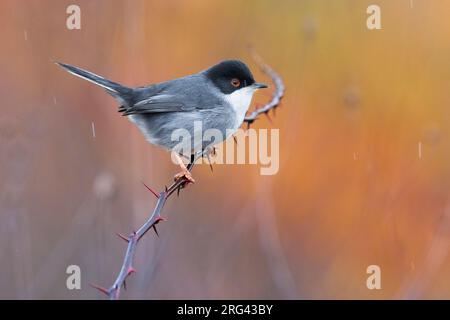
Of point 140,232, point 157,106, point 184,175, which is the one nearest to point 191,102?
point 157,106

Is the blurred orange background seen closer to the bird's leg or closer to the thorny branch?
the bird's leg

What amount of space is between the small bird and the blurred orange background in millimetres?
444

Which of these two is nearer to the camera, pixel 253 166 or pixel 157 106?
pixel 157 106

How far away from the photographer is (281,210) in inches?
248

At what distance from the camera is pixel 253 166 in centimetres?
598

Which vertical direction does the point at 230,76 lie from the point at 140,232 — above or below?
above

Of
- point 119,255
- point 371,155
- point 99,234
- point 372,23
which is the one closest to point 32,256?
point 119,255

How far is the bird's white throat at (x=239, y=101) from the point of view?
4719 mm

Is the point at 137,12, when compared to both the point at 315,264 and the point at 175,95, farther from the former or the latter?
the point at 315,264

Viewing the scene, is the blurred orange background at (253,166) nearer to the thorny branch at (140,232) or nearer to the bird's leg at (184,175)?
the bird's leg at (184,175)

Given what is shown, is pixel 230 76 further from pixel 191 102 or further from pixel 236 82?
pixel 191 102

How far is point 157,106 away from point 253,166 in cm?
162

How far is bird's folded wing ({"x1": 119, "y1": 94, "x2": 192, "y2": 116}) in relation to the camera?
4.54 meters

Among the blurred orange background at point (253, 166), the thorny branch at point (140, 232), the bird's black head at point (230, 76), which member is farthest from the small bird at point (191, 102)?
the blurred orange background at point (253, 166)
